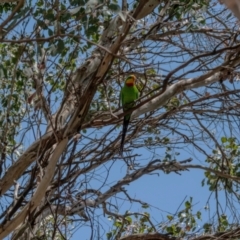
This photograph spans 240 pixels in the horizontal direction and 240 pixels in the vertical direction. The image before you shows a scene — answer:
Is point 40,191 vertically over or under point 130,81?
under

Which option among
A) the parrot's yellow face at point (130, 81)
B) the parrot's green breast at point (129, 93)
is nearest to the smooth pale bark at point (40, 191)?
the parrot's green breast at point (129, 93)

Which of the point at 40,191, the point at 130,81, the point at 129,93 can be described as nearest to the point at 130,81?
the point at 130,81

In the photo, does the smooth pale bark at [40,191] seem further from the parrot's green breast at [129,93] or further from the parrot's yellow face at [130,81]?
the parrot's yellow face at [130,81]

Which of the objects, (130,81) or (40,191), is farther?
(130,81)

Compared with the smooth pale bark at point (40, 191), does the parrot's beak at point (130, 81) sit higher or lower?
higher

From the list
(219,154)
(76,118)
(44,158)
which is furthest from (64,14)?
(219,154)

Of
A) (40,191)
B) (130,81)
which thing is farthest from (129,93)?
(40,191)

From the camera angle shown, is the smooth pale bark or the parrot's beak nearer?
the smooth pale bark

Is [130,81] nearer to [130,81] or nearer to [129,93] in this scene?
[130,81]

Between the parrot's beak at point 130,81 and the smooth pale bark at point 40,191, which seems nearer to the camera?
the smooth pale bark at point 40,191

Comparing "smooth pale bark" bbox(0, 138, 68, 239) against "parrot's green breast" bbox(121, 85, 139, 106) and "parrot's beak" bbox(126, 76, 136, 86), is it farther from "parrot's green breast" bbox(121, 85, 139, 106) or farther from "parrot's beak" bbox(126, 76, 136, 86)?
"parrot's beak" bbox(126, 76, 136, 86)

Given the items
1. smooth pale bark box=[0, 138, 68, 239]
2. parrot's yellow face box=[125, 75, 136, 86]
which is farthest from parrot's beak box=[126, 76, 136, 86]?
smooth pale bark box=[0, 138, 68, 239]

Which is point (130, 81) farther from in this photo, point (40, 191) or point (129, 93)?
point (40, 191)

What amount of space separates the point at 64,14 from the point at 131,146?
1977 mm
